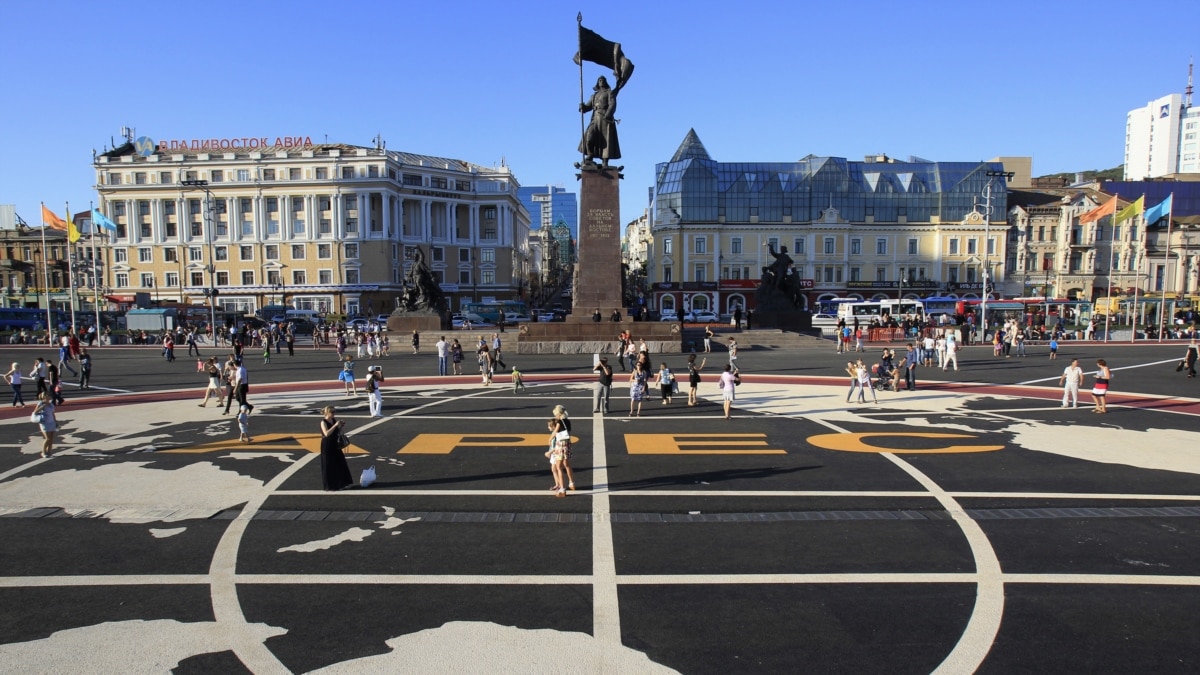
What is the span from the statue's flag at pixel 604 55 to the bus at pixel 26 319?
1837 inches

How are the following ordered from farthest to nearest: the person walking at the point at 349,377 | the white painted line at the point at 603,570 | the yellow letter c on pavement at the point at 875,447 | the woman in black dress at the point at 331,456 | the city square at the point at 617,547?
1. the person walking at the point at 349,377
2. the yellow letter c on pavement at the point at 875,447
3. the woman in black dress at the point at 331,456
4. the white painted line at the point at 603,570
5. the city square at the point at 617,547

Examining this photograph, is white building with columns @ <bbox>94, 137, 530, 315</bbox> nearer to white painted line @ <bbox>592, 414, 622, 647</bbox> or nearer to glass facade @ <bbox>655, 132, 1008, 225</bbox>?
glass facade @ <bbox>655, 132, 1008, 225</bbox>

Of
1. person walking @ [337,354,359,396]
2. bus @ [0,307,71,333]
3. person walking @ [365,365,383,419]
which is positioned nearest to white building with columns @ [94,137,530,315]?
bus @ [0,307,71,333]

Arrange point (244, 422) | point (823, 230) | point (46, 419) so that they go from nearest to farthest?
point (46, 419) → point (244, 422) → point (823, 230)

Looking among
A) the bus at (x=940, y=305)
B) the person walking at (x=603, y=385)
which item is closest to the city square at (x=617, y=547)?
→ the person walking at (x=603, y=385)

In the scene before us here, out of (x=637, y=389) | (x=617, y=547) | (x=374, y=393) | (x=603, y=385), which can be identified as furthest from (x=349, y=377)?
(x=617, y=547)

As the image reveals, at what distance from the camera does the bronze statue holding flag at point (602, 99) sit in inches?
1345

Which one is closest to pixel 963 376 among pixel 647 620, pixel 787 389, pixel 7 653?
→ pixel 787 389

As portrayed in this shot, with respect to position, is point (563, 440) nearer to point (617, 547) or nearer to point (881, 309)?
point (617, 547)

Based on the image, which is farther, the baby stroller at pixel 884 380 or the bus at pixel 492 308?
the bus at pixel 492 308

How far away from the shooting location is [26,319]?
57312mm

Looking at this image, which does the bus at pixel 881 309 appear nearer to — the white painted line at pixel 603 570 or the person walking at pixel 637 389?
the person walking at pixel 637 389

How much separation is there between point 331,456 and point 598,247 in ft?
81.5

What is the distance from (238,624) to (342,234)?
78.7 meters
